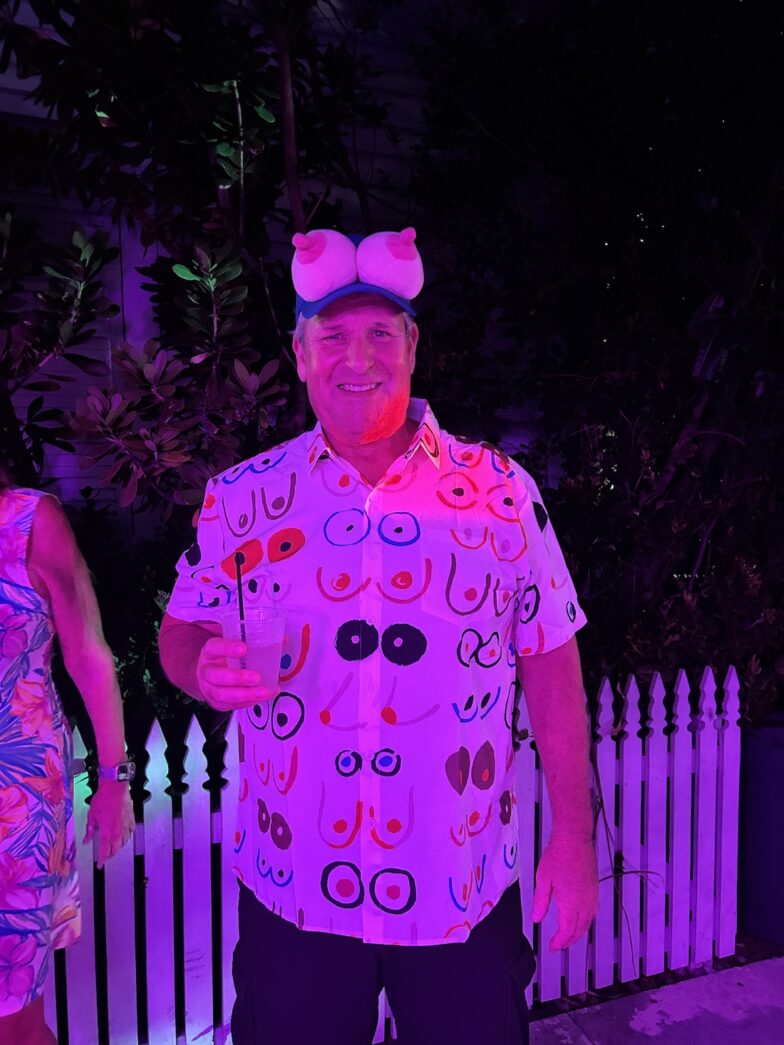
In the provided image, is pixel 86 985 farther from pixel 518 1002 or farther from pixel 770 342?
pixel 770 342

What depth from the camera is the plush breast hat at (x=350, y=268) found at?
167 centimetres

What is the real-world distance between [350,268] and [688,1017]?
308 centimetres

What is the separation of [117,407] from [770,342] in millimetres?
3086

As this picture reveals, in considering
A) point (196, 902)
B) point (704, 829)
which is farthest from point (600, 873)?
point (196, 902)

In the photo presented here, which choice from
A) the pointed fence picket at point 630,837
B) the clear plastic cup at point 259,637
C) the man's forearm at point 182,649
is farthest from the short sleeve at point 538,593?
the pointed fence picket at point 630,837

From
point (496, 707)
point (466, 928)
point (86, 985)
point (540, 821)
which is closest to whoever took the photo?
point (466, 928)

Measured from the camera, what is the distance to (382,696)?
61.1 inches

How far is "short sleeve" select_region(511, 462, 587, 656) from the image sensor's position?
1694 mm

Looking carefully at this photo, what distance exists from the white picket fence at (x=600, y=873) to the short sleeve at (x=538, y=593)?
1475mm

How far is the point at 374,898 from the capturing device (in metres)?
1.54

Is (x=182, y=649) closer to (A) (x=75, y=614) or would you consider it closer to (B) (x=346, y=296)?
(A) (x=75, y=614)

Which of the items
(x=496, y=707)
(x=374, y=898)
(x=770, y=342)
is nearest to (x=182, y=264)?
(x=496, y=707)

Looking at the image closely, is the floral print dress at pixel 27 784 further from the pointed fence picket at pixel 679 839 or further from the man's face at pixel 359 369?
the pointed fence picket at pixel 679 839

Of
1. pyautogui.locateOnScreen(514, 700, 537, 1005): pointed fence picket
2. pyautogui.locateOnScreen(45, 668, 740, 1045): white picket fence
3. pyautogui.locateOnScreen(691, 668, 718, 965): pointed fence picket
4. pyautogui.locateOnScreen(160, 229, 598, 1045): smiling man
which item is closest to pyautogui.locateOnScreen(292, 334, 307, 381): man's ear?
pyautogui.locateOnScreen(160, 229, 598, 1045): smiling man
